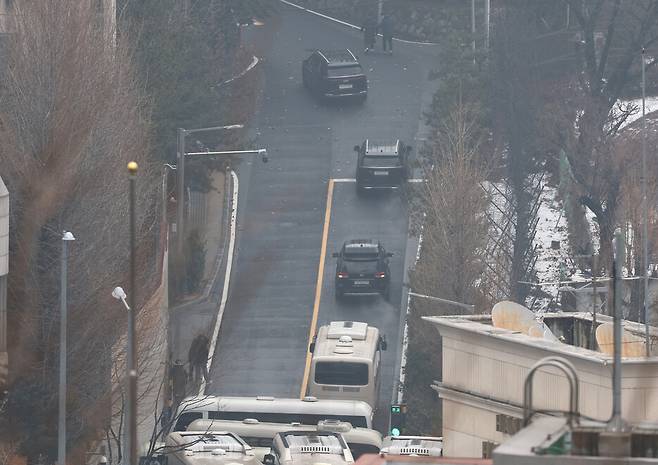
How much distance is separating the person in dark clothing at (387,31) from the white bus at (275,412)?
47.1 m

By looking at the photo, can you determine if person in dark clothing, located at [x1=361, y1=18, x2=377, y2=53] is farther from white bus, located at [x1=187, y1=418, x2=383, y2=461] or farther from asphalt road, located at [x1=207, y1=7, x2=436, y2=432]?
white bus, located at [x1=187, y1=418, x2=383, y2=461]

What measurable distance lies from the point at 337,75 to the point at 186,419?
39.4 metres

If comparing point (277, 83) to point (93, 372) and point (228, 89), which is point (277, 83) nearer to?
point (228, 89)

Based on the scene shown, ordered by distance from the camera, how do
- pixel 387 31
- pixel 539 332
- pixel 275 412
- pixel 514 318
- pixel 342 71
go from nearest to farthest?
pixel 539 332 → pixel 514 318 → pixel 275 412 → pixel 342 71 → pixel 387 31

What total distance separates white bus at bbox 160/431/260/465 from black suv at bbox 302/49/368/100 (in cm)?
4472

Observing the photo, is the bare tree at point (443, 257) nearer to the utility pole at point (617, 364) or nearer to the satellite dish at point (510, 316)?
the satellite dish at point (510, 316)

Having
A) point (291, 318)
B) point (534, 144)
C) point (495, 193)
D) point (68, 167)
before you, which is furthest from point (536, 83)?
point (68, 167)

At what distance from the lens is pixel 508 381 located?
3628 cm

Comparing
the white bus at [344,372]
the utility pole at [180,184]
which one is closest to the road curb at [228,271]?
the white bus at [344,372]

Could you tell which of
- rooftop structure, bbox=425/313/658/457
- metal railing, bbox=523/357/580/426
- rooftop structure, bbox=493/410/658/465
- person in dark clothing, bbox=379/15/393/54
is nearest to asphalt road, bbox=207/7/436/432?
person in dark clothing, bbox=379/15/393/54

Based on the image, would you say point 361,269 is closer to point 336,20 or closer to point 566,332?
point 566,332

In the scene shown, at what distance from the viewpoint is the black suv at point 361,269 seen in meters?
63.8

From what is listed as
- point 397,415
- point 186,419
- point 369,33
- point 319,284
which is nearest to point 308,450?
point 186,419

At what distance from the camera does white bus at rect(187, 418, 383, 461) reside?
42562 mm
